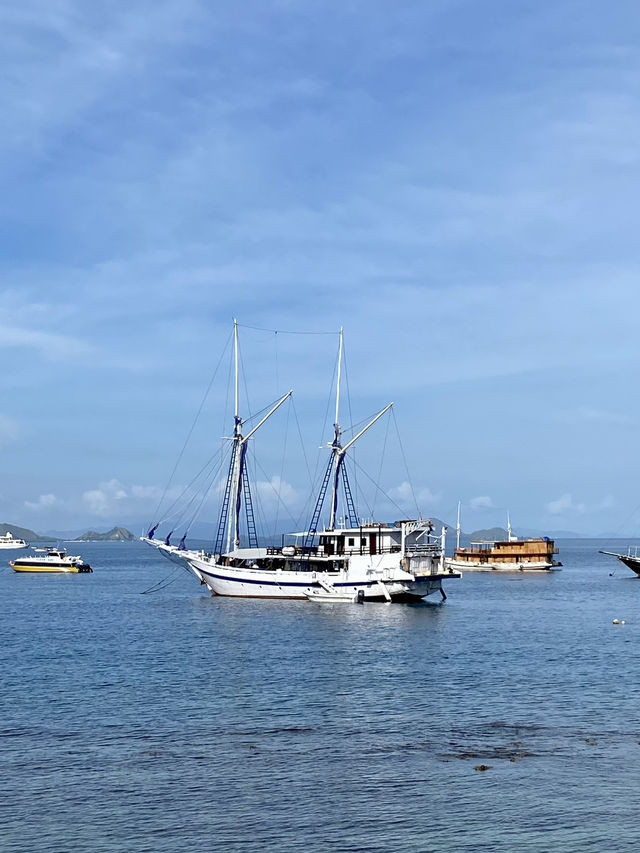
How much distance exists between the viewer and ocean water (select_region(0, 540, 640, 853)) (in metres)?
30.4

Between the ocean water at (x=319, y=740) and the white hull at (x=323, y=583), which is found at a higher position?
the white hull at (x=323, y=583)

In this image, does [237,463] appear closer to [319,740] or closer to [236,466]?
[236,466]

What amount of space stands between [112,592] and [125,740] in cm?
10494

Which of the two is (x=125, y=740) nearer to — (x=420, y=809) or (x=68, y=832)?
(x=68, y=832)

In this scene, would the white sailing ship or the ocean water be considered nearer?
the ocean water

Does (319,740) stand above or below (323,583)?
below

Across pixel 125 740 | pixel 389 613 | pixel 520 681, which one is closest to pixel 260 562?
pixel 389 613

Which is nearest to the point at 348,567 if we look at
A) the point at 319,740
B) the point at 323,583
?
the point at 323,583

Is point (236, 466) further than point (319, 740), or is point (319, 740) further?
point (236, 466)

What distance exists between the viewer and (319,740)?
41.1 metres

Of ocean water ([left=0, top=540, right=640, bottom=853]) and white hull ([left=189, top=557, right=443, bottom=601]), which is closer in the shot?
ocean water ([left=0, top=540, right=640, bottom=853])

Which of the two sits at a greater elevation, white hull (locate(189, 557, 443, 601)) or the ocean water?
white hull (locate(189, 557, 443, 601))

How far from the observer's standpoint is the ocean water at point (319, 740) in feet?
99.8

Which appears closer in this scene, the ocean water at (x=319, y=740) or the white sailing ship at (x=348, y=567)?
the ocean water at (x=319, y=740)
